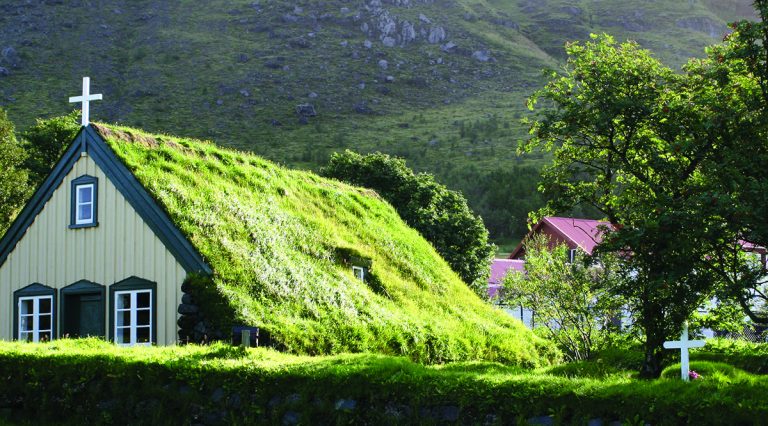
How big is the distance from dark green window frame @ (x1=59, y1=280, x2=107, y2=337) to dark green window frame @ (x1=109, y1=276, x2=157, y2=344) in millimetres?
350

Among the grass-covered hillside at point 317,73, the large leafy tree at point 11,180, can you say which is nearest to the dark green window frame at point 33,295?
the large leafy tree at point 11,180

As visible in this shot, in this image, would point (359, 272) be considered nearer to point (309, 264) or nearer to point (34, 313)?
point (309, 264)

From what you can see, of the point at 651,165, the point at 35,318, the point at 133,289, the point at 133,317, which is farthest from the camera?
the point at 35,318

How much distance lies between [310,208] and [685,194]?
15.3 m

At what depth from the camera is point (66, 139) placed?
1892 inches

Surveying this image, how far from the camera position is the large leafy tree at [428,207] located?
4450cm

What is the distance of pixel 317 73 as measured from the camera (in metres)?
131

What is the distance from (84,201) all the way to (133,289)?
3.09m

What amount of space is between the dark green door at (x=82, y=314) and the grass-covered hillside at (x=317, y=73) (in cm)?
6987

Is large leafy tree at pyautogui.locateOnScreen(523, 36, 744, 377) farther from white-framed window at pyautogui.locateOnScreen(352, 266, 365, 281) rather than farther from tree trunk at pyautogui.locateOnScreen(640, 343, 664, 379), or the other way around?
white-framed window at pyautogui.locateOnScreen(352, 266, 365, 281)

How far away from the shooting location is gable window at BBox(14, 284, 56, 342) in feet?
72.2

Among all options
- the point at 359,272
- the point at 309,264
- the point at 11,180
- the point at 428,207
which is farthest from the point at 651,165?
the point at 11,180

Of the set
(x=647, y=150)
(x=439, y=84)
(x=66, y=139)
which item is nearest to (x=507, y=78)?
(x=439, y=84)

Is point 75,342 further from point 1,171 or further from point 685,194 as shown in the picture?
point 1,171
